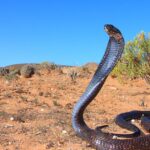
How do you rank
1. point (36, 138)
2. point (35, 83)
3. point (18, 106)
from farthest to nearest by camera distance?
point (35, 83), point (18, 106), point (36, 138)

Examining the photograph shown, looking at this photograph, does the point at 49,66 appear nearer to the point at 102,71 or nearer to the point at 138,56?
the point at 138,56

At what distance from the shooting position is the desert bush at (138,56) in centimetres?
1461

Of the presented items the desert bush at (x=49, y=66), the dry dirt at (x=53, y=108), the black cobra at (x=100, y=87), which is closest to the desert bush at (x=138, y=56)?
the dry dirt at (x=53, y=108)

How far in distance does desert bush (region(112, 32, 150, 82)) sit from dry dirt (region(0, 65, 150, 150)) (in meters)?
0.64

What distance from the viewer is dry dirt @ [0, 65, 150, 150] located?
7371 mm

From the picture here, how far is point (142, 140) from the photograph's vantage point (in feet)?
21.6

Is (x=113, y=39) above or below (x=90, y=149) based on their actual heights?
above

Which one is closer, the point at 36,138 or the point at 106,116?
the point at 36,138

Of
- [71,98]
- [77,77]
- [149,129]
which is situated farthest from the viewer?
[77,77]

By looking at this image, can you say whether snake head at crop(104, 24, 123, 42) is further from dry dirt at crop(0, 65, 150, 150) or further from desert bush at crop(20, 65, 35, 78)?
desert bush at crop(20, 65, 35, 78)

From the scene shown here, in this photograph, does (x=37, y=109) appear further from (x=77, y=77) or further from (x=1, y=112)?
(x=77, y=77)

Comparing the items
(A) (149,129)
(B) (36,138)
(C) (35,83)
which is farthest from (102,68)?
(C) (35,83)

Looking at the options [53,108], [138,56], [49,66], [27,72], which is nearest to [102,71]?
[53,108]

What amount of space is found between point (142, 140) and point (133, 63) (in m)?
8.23
